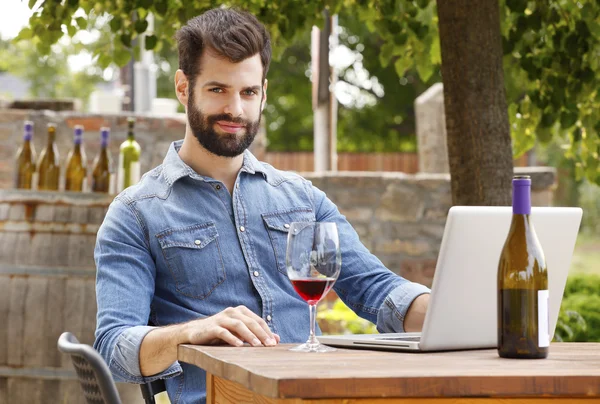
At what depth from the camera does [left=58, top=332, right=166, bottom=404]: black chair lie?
66.9 inches

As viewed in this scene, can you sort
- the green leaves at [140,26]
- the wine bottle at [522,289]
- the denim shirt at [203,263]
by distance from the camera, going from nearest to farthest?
the wine bottle at [522,289] → the denim shirt at [203,263] → the green leaves at [140,26]

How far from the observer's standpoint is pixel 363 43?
2177 centimetres

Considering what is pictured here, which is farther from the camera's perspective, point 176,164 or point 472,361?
point 176,164

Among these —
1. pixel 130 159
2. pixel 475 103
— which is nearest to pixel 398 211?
pixel 130 159

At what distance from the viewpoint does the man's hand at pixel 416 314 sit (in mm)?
2305

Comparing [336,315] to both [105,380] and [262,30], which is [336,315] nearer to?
[262,30]

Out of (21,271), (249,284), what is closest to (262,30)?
(249,284)

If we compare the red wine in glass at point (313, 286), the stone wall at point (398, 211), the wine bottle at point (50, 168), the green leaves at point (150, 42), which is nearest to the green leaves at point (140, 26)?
the green leaves at point (150, 42)

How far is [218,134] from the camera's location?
244cm

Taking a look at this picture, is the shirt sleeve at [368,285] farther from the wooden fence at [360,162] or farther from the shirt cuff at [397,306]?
the wooden fence at [360,162]

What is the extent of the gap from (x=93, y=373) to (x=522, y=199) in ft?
2.66

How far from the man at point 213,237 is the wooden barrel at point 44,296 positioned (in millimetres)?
850

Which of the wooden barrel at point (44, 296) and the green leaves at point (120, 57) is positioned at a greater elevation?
the green leaves at point (120, 57)

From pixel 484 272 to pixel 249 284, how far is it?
2.42ft
